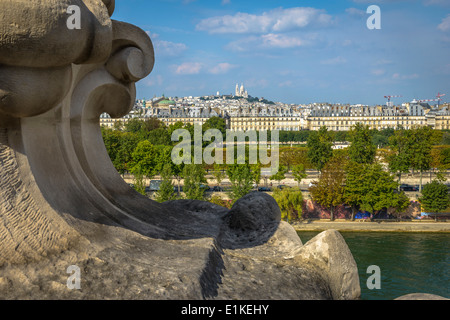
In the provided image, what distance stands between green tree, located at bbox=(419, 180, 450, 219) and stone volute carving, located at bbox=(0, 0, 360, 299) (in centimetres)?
2641

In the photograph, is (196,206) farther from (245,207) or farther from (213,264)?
(213,264)

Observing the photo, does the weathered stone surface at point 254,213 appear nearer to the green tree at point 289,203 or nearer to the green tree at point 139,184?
the green tree at point 139,184

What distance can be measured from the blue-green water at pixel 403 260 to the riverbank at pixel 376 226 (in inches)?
23.4

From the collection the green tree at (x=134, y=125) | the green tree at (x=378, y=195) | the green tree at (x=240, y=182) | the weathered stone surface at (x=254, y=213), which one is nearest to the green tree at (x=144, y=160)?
the green tree at (x=240, y=182)

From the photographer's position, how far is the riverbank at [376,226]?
2700cm

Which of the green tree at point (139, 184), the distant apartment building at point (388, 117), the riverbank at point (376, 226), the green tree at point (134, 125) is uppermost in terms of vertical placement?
the distant apartment building at point (388, 117)

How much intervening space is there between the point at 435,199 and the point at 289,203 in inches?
330

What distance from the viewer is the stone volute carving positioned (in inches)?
108

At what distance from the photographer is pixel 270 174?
1487 inches

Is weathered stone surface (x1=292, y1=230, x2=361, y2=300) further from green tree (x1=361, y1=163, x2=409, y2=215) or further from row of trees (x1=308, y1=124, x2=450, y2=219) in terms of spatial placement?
green tree (x1=361, y1=163, x2=409, y2=215)

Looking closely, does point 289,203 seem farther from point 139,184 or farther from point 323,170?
point 139,184

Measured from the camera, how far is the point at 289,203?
28.2 meters
